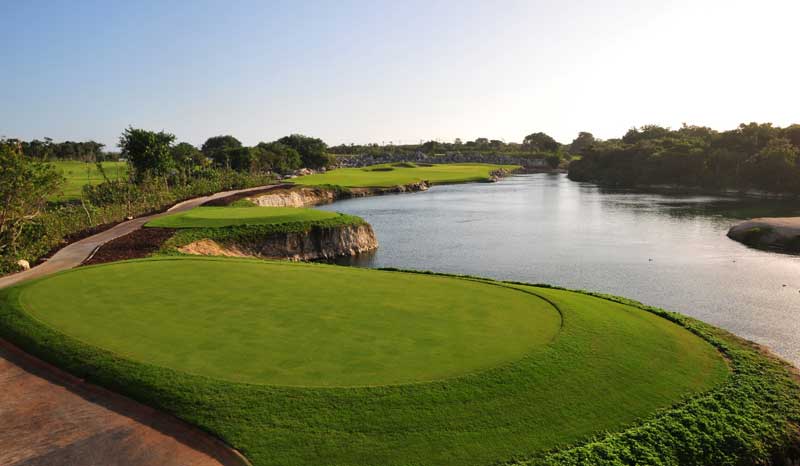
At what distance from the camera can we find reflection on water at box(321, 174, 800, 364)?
25188 millimetres

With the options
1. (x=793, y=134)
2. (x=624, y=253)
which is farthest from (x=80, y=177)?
Answer: (x=793, y=134)

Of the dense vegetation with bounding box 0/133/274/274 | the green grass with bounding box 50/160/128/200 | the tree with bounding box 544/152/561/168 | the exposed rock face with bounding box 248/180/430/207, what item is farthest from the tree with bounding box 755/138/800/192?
the tree with bounding box 544/152/561/168

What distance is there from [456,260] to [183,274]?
20.3m

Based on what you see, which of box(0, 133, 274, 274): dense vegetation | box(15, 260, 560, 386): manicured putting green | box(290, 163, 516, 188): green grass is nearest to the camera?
box(15, 260, 560, 386): manicured putting green

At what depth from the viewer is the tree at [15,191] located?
84.1ft

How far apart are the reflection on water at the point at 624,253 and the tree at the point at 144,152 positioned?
2400 centimetres

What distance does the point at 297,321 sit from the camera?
14875mm

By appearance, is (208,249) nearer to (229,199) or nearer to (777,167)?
(229,199)

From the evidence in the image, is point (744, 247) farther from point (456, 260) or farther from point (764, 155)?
point (764, 155)

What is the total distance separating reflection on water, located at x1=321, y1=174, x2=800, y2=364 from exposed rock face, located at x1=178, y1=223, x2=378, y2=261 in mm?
1883

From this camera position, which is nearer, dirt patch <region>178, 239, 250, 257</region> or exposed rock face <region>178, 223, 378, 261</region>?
dirt patch <region>178, 239, 250, 257</region>

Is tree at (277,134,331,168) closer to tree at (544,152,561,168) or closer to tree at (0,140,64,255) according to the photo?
tree at (544,152,561,168)

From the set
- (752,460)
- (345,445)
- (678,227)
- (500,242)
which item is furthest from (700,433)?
(678,227)

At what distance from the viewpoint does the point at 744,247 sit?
4081 centimetres
